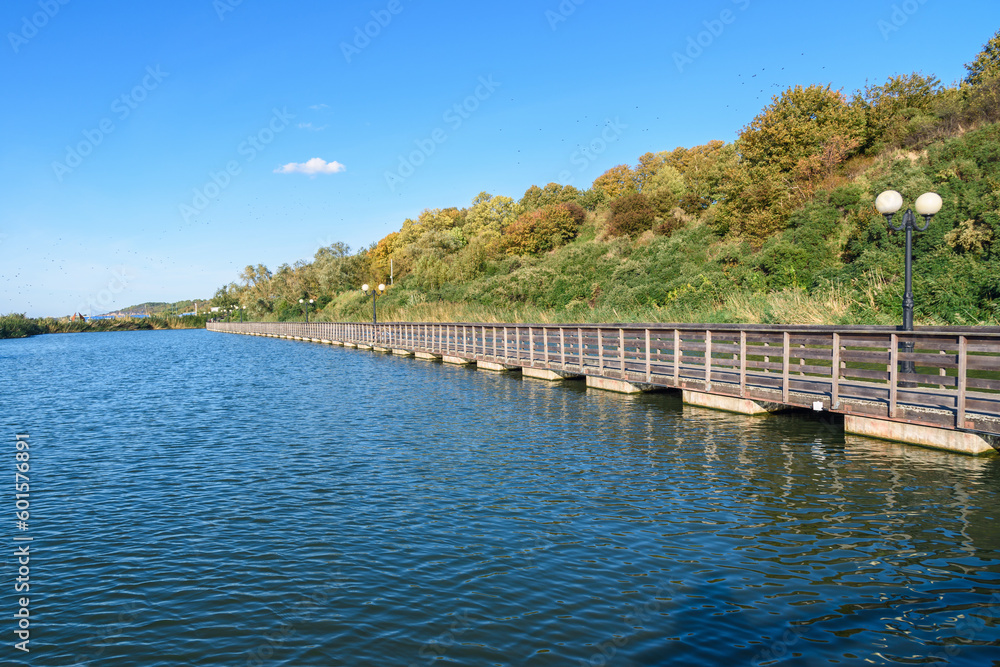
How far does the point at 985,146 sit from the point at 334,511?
2679cm

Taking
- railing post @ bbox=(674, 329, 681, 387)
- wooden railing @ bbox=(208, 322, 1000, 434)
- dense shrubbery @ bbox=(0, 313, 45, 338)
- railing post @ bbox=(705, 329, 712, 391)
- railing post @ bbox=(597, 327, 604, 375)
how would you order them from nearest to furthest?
wooden railing @ bbox=(208, 322, 1000, 434) < railing post @ bbox=(705, 329, 712, 391) < railing post @ bbox=(674, 329, 681, 387) < railing post @ bbox=(597, 327, 604, 375) < dense shrubbery @ bbox=(0, 313, 45, 338)

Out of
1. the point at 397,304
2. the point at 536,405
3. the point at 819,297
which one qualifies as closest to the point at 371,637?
the point at 536,405

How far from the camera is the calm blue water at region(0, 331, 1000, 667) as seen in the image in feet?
17.0

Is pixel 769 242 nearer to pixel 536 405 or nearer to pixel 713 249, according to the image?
pixel 713 249

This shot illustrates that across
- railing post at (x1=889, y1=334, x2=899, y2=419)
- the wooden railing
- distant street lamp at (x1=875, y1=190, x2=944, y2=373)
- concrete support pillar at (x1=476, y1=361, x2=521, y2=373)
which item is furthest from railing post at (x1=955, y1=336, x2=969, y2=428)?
concrete support pillar at (x1=476, y1=361, x2=521, y2=373)

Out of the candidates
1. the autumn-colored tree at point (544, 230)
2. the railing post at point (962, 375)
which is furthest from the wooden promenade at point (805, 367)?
the autumn-colored tree at point (544, 230)

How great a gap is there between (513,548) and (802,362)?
31.3 feet

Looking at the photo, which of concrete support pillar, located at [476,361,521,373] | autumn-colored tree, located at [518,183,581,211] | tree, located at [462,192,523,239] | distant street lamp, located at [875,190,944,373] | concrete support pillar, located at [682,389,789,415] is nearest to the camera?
distant street lamp, located at [875,190,944,373]

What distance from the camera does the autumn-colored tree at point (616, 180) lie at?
72.8 meters

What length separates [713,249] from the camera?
3506 cm

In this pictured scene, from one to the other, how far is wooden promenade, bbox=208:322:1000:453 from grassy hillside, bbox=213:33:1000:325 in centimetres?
447

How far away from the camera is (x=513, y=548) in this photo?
7066mm

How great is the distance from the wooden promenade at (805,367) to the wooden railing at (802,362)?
0.07 feet

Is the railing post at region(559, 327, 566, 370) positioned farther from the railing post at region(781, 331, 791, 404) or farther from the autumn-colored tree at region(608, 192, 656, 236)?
the autumn-colored tree at region(608, 192, 656, 236)
